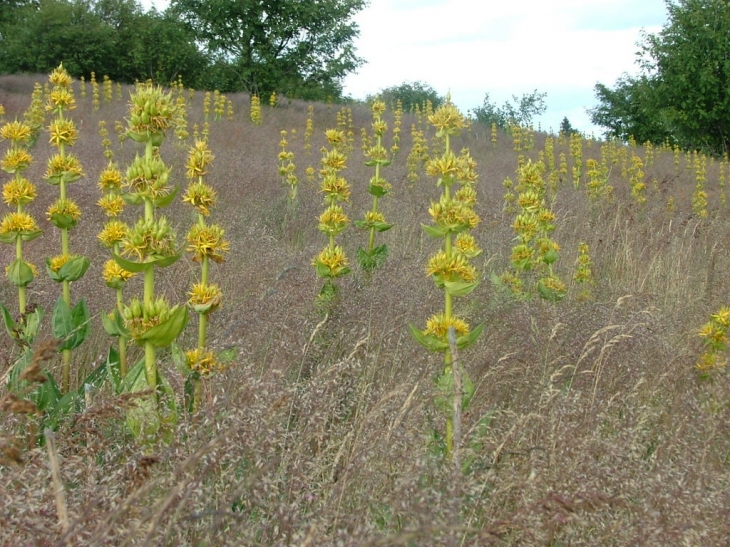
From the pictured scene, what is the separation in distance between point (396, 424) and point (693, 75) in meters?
21.3

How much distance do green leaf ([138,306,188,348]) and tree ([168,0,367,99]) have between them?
18.9 meters

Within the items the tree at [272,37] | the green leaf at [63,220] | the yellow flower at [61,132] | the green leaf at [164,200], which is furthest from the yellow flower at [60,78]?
the tree at [272,37]

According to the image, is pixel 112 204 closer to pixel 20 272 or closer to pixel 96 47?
pixel 20 272

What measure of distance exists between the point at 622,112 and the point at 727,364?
32975 millimetres

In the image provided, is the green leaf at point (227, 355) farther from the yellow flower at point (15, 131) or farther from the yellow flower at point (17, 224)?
the yellow flower at point (15, 131)

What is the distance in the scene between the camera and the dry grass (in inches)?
55.6

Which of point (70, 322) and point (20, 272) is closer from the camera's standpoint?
point (70, 322)

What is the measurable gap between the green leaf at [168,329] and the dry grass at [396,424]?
10 centimetres

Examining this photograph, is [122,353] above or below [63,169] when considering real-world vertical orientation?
below

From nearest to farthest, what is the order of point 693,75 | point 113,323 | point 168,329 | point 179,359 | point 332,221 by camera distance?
1. point 168,329
2. point 179,359
3. point 113,323
4. point 332,221
5. point 693,75

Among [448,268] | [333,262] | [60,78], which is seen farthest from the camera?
[333,262]

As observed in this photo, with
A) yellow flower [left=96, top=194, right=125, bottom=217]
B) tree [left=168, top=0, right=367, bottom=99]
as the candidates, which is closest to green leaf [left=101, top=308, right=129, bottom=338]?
yellow flower [left=96, top=194, right=125, bottom=217]

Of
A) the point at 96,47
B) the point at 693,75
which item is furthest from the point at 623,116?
the point at 96,47

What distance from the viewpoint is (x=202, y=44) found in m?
21.9
